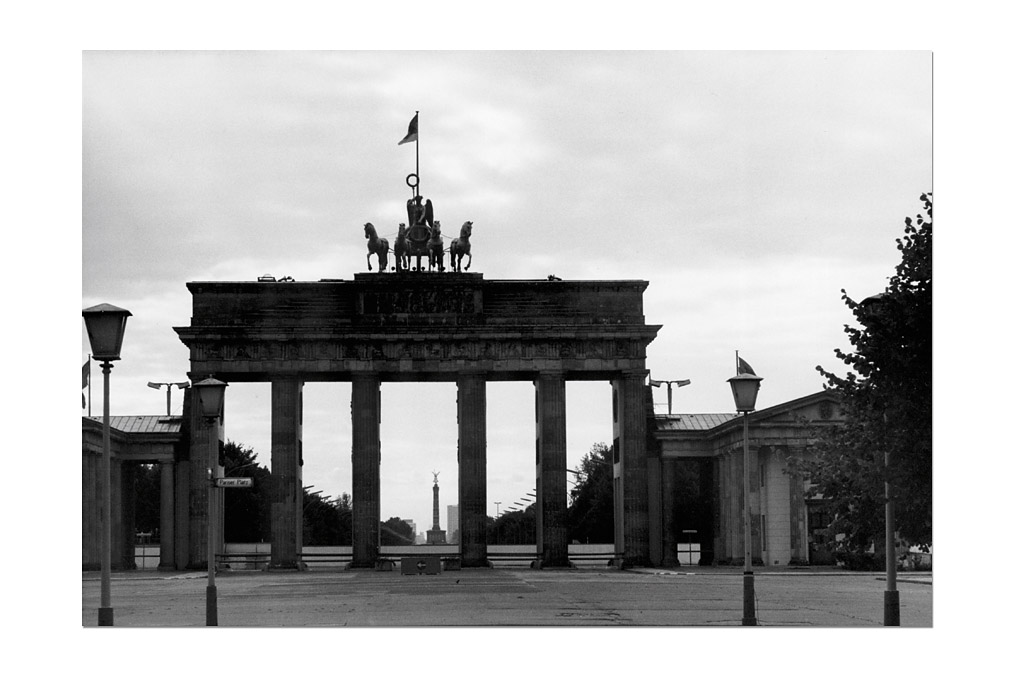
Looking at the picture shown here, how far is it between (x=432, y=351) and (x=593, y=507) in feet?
145

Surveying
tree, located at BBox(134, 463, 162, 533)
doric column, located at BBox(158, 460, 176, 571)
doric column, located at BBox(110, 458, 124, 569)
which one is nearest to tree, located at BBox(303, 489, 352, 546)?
tree, located at BBox(134, 463, 162, 533)

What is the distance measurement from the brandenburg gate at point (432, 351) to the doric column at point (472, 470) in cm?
5

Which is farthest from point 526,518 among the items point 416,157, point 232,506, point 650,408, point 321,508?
point 416,157

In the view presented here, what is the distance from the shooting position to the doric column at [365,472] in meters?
74.6

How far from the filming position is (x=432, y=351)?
76562mm

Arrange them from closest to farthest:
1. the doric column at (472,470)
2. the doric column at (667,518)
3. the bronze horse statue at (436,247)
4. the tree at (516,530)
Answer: the bronze horse statue at (436,247) < the doric column at (472,470) < the doric column at (667,518) < the tree at (516,530)

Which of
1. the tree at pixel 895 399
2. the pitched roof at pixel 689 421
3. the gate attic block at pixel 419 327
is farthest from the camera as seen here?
the pitched roof at pixel 689 421

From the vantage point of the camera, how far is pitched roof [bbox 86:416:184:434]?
81500 mm

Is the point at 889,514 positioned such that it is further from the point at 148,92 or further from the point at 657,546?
the point at 657,546

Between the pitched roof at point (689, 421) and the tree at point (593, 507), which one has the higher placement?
the pitched roof at point (689, 421)

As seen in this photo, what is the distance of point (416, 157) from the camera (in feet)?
242

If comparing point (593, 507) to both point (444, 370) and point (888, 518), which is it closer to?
point (444, 370)

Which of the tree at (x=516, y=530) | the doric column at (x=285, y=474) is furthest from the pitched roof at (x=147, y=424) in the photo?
the tree at (x=516, y=530)

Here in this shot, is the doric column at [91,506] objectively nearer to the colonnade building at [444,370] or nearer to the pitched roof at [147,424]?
the colonnade building at [444,370]
